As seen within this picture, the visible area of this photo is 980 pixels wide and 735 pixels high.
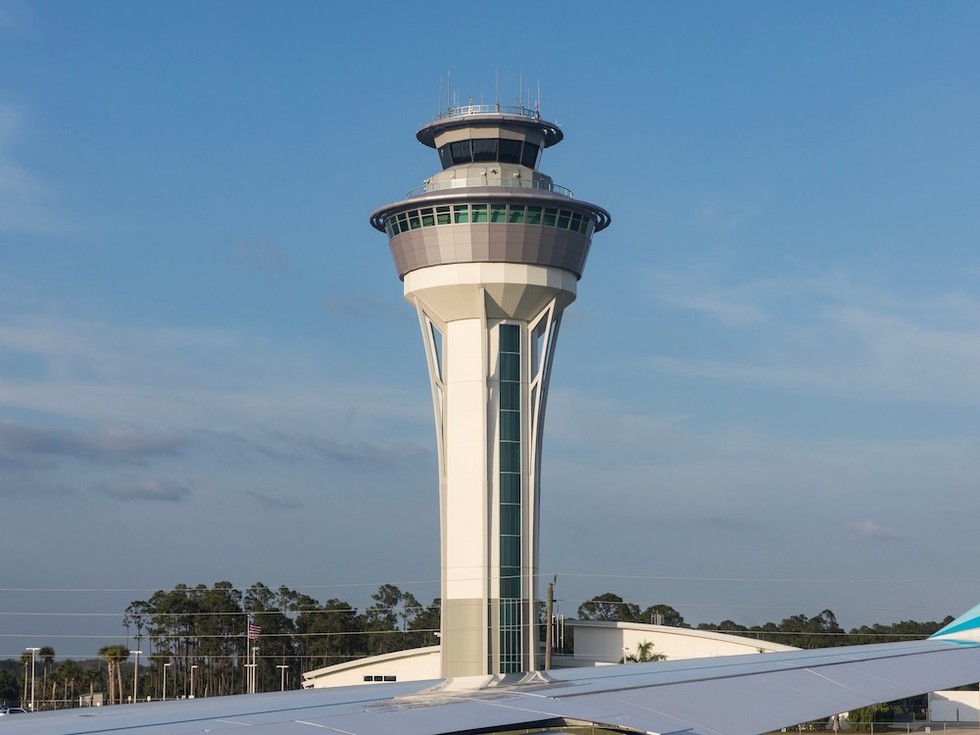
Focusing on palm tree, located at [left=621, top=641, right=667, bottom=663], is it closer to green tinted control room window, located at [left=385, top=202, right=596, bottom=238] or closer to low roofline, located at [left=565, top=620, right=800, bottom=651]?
low roofline, located at [left=565, top=620, right=800, bottom=651]

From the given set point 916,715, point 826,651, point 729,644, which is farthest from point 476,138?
point 826,651

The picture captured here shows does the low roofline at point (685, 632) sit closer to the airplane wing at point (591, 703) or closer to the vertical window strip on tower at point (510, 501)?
the vertical window strip on tower at point (510, 501)

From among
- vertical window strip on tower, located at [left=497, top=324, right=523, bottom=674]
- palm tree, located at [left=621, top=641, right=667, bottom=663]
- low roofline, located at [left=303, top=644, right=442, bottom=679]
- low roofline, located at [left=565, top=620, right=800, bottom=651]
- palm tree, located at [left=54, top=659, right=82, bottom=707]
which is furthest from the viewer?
palm tree, located at [left=54, top=659, right=82, bottom=707]

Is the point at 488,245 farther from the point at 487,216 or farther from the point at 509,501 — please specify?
the point at 509,501

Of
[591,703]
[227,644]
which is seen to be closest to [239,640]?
[227,644]

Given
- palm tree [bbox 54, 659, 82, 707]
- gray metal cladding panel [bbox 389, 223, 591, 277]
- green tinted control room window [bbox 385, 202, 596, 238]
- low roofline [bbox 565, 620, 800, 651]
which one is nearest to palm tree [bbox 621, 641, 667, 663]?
low roofline [bbox 565, 620, 800, 651]

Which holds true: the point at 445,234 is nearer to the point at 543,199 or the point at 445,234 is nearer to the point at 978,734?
the point at 543,199
